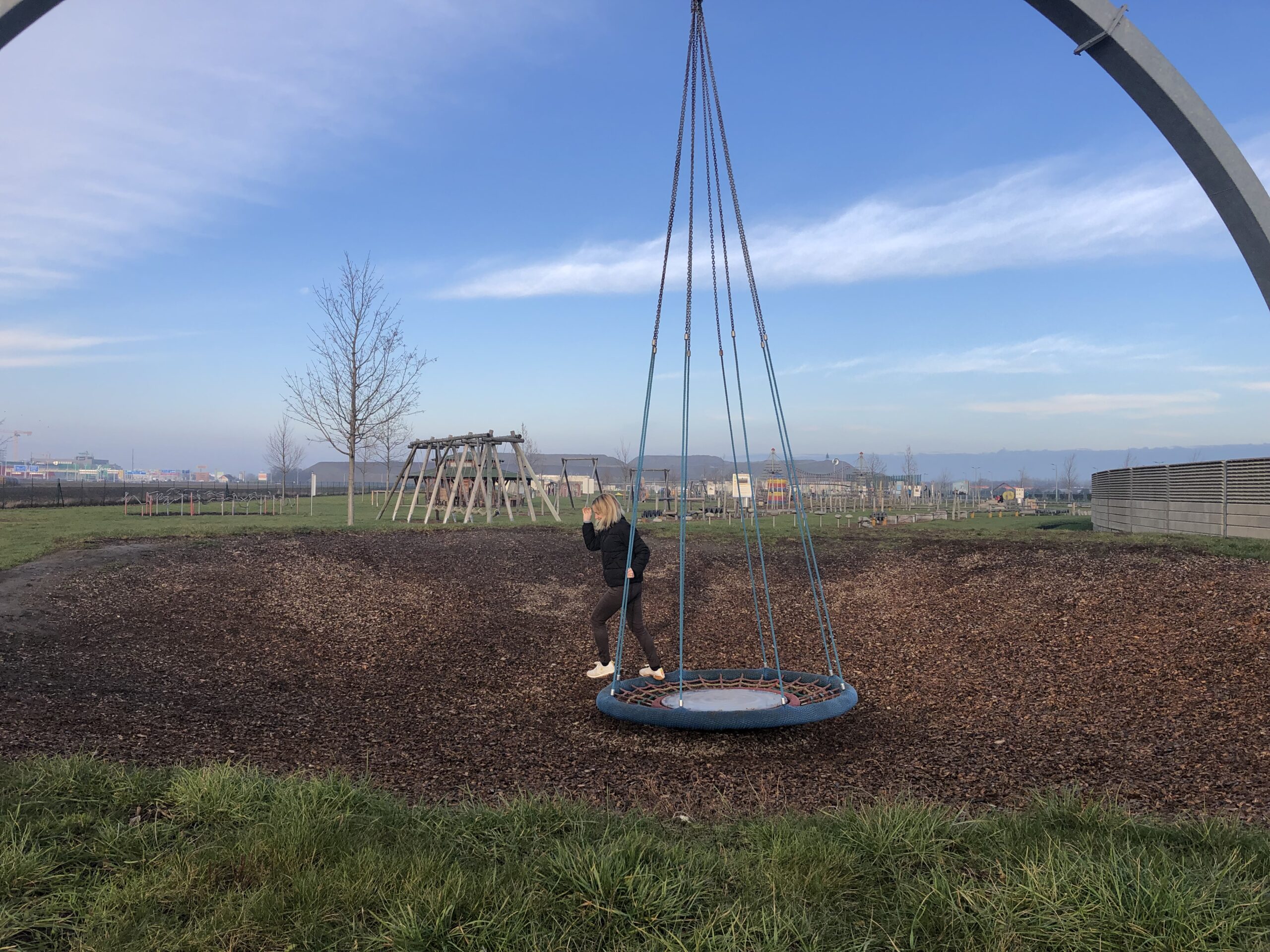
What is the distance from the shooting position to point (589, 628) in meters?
11.5

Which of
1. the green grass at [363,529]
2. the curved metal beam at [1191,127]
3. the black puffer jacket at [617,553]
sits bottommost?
the green grass at [363,529]

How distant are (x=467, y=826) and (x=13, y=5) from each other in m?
3.86

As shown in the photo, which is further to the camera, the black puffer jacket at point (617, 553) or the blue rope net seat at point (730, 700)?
the black puffer jacket at point (617, 553)

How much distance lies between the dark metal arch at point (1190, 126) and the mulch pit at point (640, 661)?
120 inches

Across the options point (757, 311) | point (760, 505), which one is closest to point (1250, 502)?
point (757, 311)

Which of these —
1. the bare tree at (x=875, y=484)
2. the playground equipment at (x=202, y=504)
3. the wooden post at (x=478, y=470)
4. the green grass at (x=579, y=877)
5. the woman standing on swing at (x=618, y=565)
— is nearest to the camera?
the green grass at (x=579, y=877)

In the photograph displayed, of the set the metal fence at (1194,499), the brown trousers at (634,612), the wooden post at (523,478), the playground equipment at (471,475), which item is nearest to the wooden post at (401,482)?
the playground equipment at (471,475)

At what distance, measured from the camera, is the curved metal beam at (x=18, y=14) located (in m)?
3.45

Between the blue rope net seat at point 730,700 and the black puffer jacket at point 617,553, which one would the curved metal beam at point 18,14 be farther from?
the black puffer jacket at point 617,553

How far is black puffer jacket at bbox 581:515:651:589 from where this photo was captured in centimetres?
789

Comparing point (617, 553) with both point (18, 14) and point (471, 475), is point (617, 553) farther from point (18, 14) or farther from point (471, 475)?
point (471, 475)

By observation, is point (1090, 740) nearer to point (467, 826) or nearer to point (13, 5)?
point (467, 826)

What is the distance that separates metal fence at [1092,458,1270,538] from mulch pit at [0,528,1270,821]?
3857 mm

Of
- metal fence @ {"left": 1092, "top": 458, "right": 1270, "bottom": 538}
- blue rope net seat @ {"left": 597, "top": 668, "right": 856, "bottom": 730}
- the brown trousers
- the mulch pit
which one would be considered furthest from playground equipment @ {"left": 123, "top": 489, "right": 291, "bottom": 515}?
metal fence @ {"left": 1092, "top": 458, "right": 1270, "bottom": 538}
